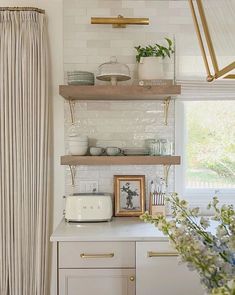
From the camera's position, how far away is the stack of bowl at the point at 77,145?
2.24m

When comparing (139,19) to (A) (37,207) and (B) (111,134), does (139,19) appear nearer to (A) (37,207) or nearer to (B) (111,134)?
(B) (111,134)

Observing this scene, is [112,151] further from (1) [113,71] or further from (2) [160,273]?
(2) [160,273]

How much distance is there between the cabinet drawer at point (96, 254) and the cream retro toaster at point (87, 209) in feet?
0.94

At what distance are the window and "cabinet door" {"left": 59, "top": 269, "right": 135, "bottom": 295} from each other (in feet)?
2.64

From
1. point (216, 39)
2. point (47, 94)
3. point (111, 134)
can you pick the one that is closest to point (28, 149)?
point (47, 94)

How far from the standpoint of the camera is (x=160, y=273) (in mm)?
1938

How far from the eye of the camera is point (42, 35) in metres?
→ 2.32

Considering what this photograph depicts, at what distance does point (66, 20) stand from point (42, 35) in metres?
0.21

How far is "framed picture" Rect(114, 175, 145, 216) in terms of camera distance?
2.37m

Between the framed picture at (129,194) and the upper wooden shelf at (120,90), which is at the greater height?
the upper wooden shelf at (120,90)

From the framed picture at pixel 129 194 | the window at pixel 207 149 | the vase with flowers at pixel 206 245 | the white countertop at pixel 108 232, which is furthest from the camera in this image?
the window at pixel 207 149

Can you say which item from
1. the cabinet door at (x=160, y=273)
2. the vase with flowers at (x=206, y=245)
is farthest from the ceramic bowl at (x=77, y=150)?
the vase with flowers at (x=206, y=245)

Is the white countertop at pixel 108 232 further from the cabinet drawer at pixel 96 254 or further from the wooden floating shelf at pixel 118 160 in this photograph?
the wooden floating shelf at pixel 118 160

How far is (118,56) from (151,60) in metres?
0.28
